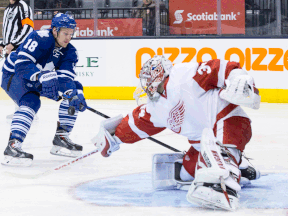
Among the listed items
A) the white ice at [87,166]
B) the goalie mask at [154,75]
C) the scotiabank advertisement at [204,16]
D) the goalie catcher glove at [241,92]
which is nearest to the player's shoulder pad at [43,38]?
the white ice at [87,166]

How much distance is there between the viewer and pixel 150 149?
347 centimetres

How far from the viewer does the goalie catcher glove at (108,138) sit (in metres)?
2.35

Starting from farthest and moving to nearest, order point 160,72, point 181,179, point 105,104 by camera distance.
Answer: point 105,104 < point 181,179 < point 160,72

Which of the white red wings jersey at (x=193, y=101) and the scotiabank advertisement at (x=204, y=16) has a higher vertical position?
the scotiabank advertisement at (x=204, y=16)

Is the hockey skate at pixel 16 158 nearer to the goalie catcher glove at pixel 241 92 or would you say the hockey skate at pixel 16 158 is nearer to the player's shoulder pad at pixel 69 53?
the player's shoulder pad at pixel 69 53

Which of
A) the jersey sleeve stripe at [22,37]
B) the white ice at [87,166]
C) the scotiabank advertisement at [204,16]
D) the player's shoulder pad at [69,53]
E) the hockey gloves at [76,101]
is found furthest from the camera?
the scotiabank advertisement at [204,16]

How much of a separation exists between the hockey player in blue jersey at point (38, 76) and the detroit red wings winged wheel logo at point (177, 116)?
822 millimetres

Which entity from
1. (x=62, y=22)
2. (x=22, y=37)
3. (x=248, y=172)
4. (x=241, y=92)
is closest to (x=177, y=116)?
(x=241, y=92)

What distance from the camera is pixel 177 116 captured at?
221 cm

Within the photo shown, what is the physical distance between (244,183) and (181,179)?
28cm

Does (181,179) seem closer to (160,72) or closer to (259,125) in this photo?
(160,72)

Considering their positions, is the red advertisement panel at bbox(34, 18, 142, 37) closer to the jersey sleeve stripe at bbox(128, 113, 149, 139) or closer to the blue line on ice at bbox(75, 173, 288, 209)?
the blue line on ice at bbox(75, 173, 288, 209)

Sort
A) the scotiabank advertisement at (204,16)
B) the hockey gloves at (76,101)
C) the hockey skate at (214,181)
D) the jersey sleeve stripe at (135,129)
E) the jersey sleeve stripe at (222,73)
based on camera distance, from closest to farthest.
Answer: the hockey skate at (214,181) → the jersey sleeve stripe at (222,73) → the jersey sleeve stripe at (135,129) → the hockey gloves at (76,101) → the scotiabank advertisement at (204,16)

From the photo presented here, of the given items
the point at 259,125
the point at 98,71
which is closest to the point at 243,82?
the point at 259,125
